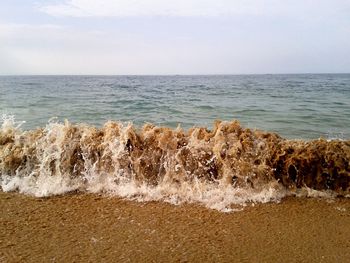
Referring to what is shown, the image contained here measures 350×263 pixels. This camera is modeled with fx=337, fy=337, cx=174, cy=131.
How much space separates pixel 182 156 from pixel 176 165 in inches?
5.9

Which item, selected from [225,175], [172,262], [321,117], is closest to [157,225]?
[172,262]

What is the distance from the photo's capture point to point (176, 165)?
4.09 m

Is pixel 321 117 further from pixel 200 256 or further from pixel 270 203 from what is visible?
pixel 200 256

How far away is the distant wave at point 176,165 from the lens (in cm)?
382

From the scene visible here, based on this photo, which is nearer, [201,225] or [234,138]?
[201,225]

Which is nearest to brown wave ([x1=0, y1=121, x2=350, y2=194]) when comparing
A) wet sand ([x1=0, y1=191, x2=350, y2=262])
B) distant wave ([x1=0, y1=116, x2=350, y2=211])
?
distant wave ([x1=0, y1=116, x2=350, y2=211])

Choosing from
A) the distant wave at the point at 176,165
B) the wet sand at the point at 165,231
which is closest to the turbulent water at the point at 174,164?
the distant wave at the point at 176,165

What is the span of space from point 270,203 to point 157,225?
4.24 ft

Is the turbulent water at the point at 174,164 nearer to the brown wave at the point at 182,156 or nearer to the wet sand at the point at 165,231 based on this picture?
the brown wave at the point at 182,156

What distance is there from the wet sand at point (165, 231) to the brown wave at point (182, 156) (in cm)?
44

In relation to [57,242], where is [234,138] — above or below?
above

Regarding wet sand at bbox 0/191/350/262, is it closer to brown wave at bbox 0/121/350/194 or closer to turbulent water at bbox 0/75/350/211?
turbulent water at bbox 0/75/350/211

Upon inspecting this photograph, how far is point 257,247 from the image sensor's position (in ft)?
8.89

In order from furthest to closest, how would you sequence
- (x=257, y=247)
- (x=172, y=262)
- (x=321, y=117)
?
1. (x=321, y=117)
2. (x=257, y=247)
3. (x=172, y=262)
